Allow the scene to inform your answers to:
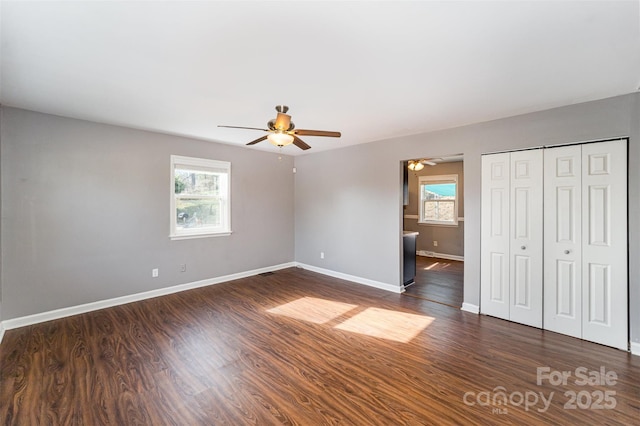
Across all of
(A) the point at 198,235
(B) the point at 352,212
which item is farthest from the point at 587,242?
(A) the point at 198,235

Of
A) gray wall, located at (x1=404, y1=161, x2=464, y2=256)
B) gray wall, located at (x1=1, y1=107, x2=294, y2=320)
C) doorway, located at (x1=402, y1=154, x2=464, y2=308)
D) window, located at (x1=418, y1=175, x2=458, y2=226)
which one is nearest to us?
gray wall, located at (x1=1, y1=107, x2=294, y2=320)

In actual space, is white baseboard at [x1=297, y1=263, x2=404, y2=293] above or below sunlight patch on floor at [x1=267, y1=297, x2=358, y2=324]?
above

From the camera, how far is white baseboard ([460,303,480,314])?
11.8 feet

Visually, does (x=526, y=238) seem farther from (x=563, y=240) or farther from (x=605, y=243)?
(x=605, y=243)

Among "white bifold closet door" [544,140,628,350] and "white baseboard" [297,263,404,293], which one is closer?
"white bifold closet door" [544,140,628,350]

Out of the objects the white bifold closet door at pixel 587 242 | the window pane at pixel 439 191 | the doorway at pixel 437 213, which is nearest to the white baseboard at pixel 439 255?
the doorway at pixel 437 213

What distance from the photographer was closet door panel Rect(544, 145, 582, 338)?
115 inches

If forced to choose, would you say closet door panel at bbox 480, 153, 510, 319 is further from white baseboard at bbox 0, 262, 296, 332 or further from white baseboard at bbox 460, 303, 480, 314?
white baseboard at bbox 0, 262, 296, 332

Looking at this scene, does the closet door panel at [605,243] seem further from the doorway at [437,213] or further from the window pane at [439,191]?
the window pane at [439,191]

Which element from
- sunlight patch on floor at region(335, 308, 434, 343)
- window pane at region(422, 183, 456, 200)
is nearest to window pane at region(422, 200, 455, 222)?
window pane at region(422, 183, 456, 200)

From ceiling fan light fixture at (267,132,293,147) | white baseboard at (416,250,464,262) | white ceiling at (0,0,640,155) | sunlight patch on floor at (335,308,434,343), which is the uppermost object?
white ceiling at (0,0,640,155)

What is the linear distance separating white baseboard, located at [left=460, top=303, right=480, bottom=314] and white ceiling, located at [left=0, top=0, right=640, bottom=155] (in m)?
2.55

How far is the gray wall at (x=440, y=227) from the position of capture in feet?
22.7

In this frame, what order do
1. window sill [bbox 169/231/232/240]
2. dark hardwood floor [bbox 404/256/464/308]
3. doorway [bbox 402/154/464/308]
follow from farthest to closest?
doorway [bbox 402/154/464/308]
window sill [bbox 169/231/232/240]
dark hardwood floor [bbox 404/256/464/308]
